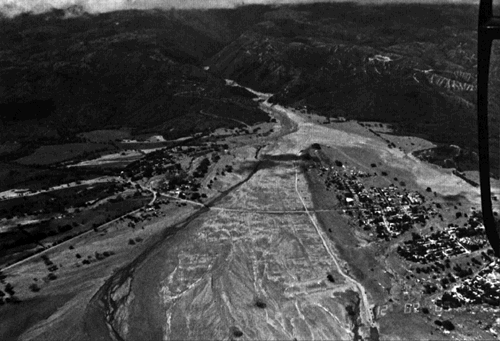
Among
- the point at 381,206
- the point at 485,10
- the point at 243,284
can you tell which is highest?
the point at 485,10

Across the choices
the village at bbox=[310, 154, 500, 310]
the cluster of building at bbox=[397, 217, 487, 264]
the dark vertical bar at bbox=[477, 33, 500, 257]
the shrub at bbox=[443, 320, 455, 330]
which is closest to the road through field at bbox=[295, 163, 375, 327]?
the village at bbox=[310, 154, 500, 310]

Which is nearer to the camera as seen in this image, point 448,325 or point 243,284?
point 448,325

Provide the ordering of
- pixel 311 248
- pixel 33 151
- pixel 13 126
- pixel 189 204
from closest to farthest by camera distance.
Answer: pixel 311 248, pixel 189 204, pixel 33 151, pixel 13 126

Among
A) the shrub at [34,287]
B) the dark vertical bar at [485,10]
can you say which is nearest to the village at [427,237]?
the dark vertical bar at [485,10]

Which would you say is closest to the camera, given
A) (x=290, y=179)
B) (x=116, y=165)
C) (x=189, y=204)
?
(x=189, y=204)

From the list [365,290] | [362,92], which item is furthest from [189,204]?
[362,92]

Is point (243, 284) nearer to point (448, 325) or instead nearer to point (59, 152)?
point (448, 325)

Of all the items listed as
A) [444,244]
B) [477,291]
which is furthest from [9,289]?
[444,244]

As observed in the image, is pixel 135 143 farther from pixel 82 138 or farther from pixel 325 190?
pixel 325 190

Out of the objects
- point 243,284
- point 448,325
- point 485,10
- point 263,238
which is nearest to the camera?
point 485,10
